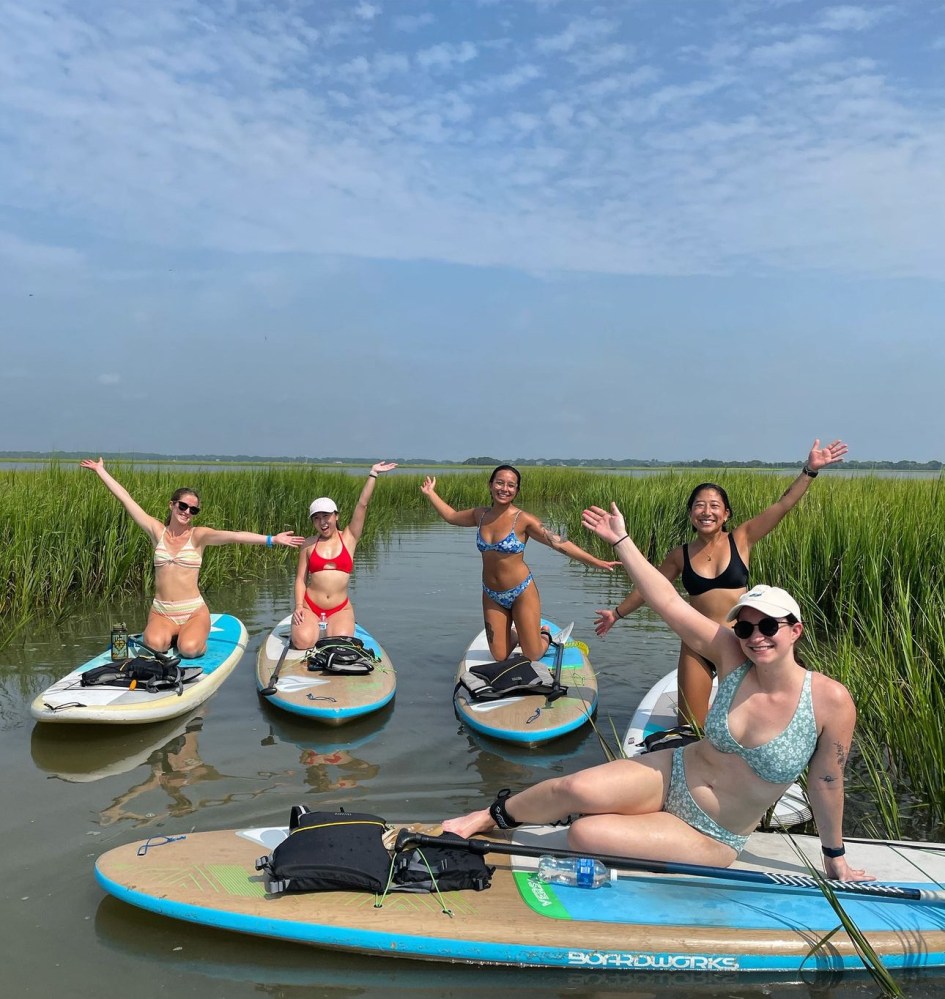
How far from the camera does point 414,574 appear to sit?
1352 centimetres

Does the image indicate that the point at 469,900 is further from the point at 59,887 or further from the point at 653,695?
the point at 653,695

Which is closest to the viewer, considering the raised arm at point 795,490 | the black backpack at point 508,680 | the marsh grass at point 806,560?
the marsh grass at point 806,560

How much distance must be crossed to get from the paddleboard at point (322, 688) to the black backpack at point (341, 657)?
6cm

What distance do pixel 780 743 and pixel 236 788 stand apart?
3376 millimetres

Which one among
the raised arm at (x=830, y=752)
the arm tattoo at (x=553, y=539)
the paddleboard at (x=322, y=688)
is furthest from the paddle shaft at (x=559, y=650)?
the raised arm at (x=830, y=752)

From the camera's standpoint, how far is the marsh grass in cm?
445

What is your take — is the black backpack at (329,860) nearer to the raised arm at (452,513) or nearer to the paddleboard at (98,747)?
the paddleboard at (98,747)

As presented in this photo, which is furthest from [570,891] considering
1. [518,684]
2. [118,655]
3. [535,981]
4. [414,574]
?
[414,574]

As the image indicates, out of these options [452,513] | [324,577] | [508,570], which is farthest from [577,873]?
[324,577]

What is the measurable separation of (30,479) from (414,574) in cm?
602

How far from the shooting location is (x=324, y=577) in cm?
743

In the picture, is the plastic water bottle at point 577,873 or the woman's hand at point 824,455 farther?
the woman's hand at point 824,455

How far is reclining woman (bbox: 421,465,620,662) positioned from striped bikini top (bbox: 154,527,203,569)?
216 cm

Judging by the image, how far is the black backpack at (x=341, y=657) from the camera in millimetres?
6863
